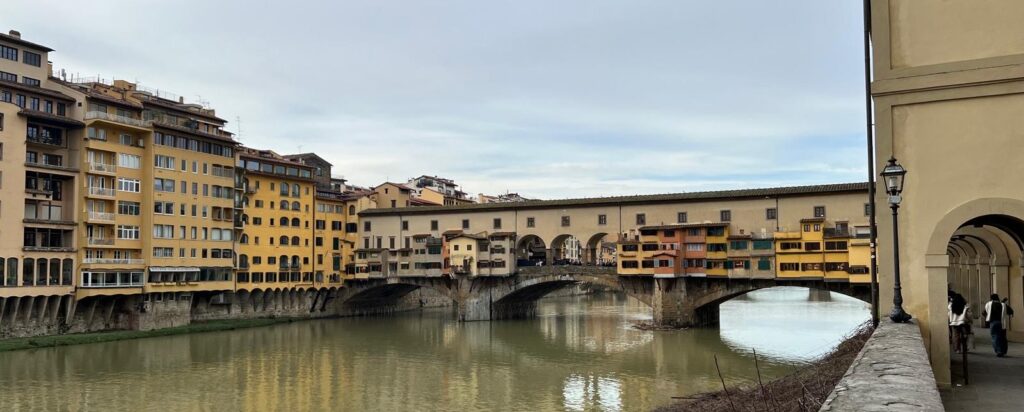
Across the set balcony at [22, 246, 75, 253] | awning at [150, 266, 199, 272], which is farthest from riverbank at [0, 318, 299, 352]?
balcony at [22, 246, 75, 253]

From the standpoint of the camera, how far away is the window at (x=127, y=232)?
42.2 meters

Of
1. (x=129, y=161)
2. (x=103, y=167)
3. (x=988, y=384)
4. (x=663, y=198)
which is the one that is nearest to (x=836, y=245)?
(x=663, y=198)

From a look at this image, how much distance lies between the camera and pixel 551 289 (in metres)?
54.1

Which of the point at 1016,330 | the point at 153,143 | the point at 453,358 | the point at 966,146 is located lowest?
the point at 453,358

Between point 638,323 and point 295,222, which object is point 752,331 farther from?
point 295,222

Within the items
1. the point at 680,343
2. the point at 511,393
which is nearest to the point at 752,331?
the point at 680,343

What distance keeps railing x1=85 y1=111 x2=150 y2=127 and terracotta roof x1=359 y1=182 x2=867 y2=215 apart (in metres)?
19.5

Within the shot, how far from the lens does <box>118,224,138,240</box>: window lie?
42.2 m

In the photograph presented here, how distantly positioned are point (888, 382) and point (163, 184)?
148 feet

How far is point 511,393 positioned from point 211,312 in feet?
97.8

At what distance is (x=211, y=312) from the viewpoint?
4841cm

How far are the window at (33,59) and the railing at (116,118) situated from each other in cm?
379

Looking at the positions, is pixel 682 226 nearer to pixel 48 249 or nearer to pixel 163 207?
pixel 163 207

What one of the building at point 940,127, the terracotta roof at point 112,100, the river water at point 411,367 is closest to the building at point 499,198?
the river water at point 411,367
